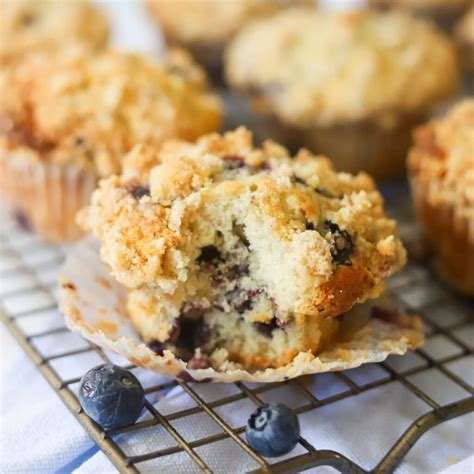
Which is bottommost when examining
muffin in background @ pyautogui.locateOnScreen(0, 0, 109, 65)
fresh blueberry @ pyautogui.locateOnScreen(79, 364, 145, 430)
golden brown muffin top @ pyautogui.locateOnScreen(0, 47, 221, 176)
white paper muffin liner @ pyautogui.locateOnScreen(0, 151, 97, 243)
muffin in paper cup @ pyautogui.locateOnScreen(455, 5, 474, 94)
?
muffin in paper cup @ pyautogui.locateOnScreen(455, 5, 474, 94)

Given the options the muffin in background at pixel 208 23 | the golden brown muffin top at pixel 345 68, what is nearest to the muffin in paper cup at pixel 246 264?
the golden brown muffin top at pixel 345 68

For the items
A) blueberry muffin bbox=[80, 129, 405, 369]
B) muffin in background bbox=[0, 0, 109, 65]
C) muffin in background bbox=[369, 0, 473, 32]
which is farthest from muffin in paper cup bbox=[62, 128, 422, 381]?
muffin in background bbox=[369, 0, 473, 32]

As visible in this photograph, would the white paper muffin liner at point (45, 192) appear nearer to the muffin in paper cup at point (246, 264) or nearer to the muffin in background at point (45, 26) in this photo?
the muffin in paper cup at point (246, 264)

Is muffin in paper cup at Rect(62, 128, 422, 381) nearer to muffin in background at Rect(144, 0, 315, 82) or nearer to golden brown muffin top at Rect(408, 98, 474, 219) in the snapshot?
golden brown muffin top at Rect(408, 98, 474, 219)

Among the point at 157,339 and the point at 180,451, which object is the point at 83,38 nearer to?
the point at 157,339

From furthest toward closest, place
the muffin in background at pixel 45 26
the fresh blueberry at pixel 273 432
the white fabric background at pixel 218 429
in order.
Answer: the muffin in background at pixel 45 26
the white fabric background at pixel 218 429
the fresh blueberry at pixel 273 432

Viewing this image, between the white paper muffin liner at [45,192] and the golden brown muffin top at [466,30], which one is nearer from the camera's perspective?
the white paper muffin liner at [45,192]
